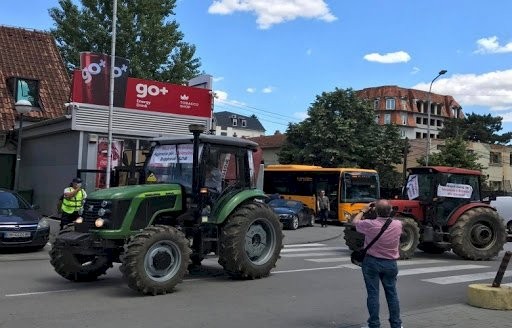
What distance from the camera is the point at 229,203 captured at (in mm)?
10219

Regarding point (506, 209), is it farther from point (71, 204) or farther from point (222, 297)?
point (222, 297)

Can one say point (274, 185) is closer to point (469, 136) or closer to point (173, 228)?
point (173, 228)

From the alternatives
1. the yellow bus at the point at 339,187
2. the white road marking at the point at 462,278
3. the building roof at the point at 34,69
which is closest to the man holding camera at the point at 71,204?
the white road marking at the point at 462,278

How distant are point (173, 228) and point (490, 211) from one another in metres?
9.33

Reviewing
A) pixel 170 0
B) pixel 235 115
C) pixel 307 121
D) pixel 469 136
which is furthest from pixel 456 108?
pixel 170 0

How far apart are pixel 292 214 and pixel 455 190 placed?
36.1ft

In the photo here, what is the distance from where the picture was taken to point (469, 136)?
320ft

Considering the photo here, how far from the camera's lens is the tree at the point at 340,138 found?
47.8 metres

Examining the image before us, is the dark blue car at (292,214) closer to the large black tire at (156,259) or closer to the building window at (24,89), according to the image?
the building window at (24,89)

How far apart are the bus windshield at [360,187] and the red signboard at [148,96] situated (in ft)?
31.4

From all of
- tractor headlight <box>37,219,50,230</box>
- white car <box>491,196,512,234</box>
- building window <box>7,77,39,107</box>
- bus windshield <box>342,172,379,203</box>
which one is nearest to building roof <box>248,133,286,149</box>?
bus windshield <box>342,172,379,203</box>

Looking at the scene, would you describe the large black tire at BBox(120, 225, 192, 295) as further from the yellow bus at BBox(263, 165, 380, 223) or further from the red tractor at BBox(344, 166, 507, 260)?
the yellow bus at BBox(263, 165, 380, 223)

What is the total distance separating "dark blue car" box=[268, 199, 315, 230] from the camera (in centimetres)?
2511

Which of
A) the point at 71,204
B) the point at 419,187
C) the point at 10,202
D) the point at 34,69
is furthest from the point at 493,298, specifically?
the point at 34,69
